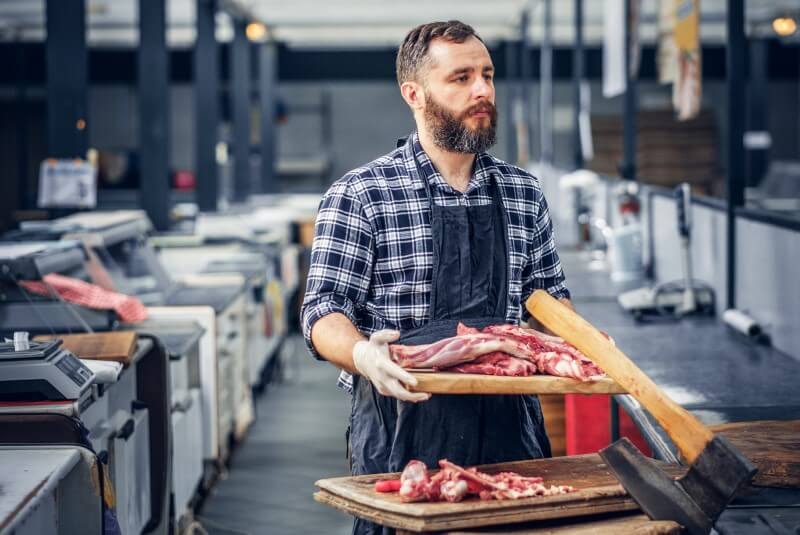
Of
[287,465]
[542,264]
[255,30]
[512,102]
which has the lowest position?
[287,465]

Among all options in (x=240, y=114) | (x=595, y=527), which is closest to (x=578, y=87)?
(x=240, y=114)

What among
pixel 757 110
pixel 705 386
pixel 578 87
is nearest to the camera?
pixel 705 386

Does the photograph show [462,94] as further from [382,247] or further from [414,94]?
[382,247]

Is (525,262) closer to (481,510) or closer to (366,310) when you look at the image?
(366,310)

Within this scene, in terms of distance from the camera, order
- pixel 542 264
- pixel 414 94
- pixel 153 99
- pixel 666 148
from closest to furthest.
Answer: pixel 414 94 → pixel 542 264 → pixel 153 99 → pixel 666 148

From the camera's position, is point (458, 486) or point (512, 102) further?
point (512, 102)

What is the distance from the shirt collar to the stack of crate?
12.2 meters

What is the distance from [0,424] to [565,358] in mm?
1463

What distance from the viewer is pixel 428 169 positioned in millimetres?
2383

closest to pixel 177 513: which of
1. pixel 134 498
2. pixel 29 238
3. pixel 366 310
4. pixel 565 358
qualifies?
pixel 134 498

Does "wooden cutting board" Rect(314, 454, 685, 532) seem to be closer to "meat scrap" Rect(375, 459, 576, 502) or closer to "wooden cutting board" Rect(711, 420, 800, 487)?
"meat scrap" Rect(375, 459, 576, 502)

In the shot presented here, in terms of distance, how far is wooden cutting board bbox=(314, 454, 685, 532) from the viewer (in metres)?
1.90

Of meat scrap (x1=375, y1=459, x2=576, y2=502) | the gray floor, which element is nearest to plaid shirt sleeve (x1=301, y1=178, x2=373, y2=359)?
meat scrap (x1=375, y1=459, x2=576, y2=502)

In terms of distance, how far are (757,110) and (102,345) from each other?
38.7ft
